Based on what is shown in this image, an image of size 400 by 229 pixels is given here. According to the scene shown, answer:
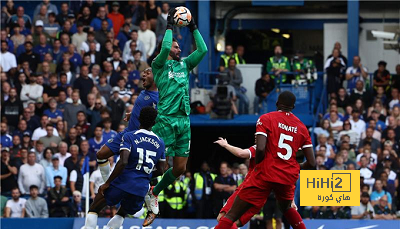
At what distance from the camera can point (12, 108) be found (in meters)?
24.5

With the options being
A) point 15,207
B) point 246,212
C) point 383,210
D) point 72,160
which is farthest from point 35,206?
point 246,212

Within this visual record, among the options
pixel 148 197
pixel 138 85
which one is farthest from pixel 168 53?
pixel 138 85

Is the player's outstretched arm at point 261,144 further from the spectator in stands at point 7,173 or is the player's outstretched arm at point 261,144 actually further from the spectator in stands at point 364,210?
the spectator in stands at point 7,173

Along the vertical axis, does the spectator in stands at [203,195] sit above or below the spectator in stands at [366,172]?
below

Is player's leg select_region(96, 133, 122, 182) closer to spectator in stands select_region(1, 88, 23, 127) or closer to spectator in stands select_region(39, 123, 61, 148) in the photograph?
spectator in stands select_region(39, 123, 61, 148)

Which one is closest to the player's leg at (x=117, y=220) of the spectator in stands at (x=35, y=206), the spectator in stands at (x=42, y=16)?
the spectator in stands at (x=35, y=206)

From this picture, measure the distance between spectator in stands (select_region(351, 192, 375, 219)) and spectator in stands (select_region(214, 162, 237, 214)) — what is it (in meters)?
2.64

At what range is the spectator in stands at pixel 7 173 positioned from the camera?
22.7m

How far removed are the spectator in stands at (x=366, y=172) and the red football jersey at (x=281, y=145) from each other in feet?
30.2

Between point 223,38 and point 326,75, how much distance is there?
13.4 ft

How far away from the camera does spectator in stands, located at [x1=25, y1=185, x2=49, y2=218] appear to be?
21.6 m

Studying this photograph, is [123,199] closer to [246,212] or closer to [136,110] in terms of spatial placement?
[136,110]

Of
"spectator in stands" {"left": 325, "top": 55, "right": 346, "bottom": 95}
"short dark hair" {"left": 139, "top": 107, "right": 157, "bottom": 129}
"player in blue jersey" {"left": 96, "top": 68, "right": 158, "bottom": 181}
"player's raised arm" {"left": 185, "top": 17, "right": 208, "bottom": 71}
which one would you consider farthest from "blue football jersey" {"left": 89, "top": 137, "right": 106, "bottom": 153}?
"short dark hair" {"left": 139, "top": 107, "right": 157, "bottom": 129}

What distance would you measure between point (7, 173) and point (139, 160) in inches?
403
